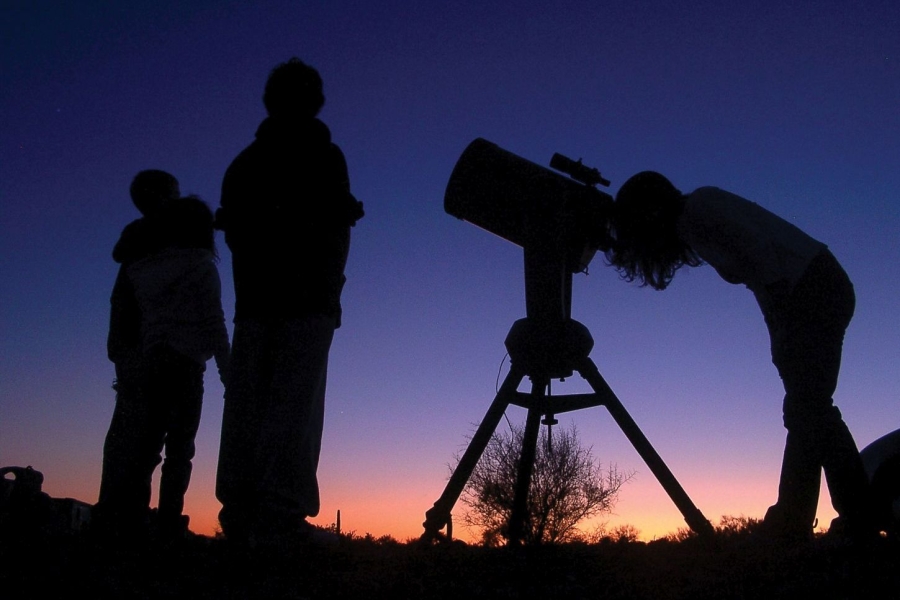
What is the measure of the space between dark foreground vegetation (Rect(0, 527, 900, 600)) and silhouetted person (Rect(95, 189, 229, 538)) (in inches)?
14.6

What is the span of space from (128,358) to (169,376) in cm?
73

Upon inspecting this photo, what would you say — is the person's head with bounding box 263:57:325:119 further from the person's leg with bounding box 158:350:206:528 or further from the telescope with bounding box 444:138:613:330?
the telescope with bounding box 444:138:613:330

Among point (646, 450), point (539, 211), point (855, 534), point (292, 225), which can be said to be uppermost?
point (539, 211)

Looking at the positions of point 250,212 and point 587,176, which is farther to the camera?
point 587,176

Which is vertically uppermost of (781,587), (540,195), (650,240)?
(540,195)

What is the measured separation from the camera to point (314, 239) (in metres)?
3.63

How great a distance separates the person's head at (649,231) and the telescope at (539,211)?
217 mm

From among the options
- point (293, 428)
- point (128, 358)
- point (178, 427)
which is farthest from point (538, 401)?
point (128, 358)

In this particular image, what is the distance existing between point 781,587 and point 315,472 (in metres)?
1.93

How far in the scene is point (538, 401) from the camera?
176 inches

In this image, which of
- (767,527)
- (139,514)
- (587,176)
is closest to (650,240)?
(587,176)

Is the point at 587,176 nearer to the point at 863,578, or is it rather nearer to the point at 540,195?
the point at 540,195

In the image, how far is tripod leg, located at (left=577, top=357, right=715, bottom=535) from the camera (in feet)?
13.4

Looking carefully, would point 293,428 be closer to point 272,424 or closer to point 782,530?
point 272,424
